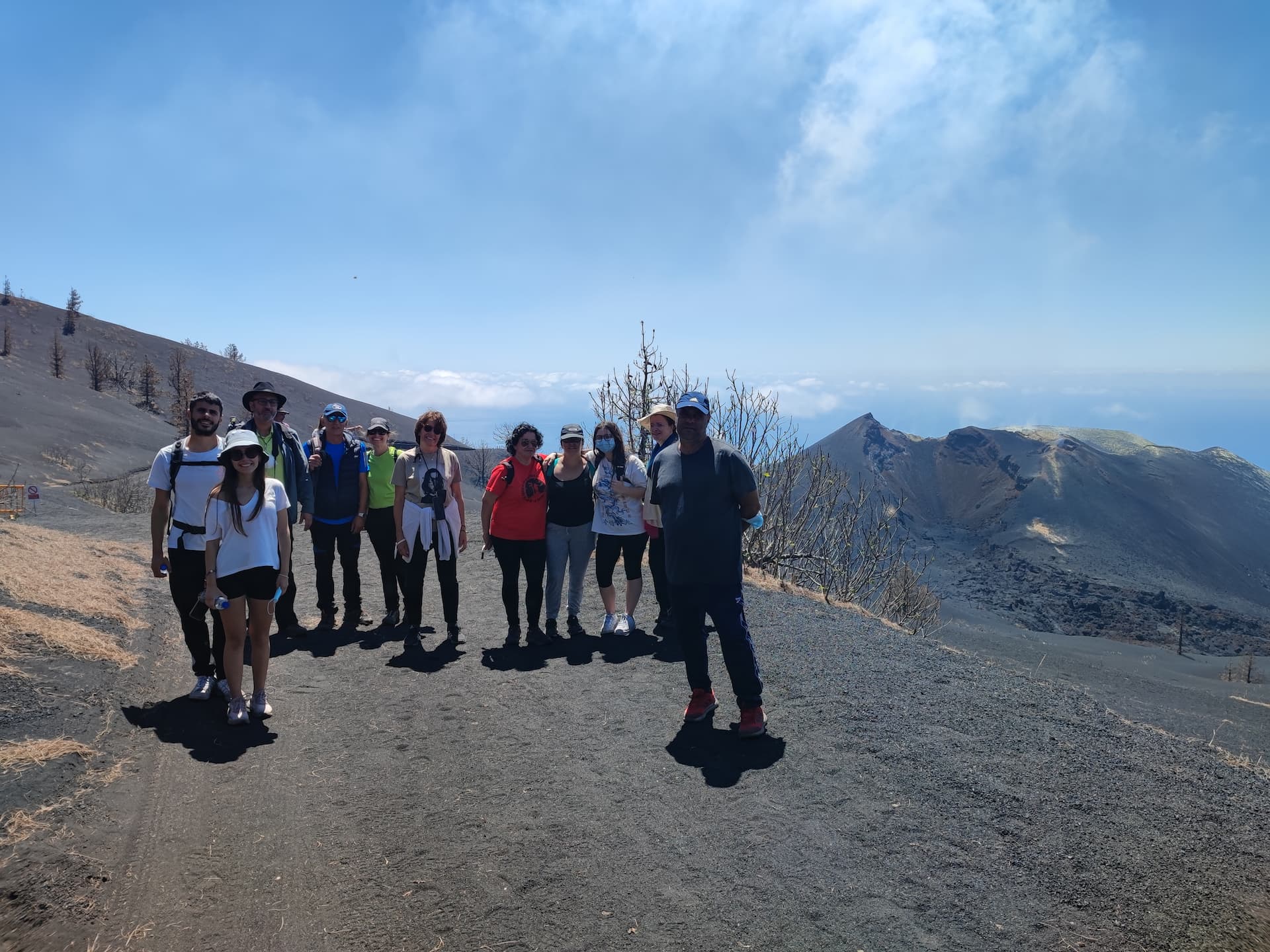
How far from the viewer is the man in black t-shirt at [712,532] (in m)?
4.40

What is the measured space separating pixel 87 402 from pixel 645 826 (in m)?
60.2

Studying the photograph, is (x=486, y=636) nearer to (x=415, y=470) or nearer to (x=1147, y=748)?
(x=415, y=470)

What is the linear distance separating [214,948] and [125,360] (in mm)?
→ 82867

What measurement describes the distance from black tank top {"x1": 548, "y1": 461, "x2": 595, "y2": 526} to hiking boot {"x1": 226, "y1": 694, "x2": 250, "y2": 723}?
267cm

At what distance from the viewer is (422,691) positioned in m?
5.50

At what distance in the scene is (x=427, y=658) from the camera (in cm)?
633

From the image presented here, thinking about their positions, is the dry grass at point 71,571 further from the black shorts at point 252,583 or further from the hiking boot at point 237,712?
the black shorts at point 252,583

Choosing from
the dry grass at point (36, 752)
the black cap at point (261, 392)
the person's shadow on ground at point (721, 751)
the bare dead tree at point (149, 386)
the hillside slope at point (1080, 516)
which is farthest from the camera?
the bare dead tree at point (149, 386)

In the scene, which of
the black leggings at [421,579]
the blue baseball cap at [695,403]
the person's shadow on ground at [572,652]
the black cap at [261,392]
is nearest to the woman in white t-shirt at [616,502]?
the person's shadow on ground at [572,652]

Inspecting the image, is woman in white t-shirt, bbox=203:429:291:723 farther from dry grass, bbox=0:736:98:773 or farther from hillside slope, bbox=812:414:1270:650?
hillside slope, bbox=812:414:1270:650

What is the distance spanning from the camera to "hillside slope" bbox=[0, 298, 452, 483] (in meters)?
37.1

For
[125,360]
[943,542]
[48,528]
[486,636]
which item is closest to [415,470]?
[486,636]

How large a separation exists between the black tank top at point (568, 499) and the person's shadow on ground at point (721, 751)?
7.21 ft

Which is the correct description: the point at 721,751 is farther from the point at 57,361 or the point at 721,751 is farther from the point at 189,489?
the point at 57,361
